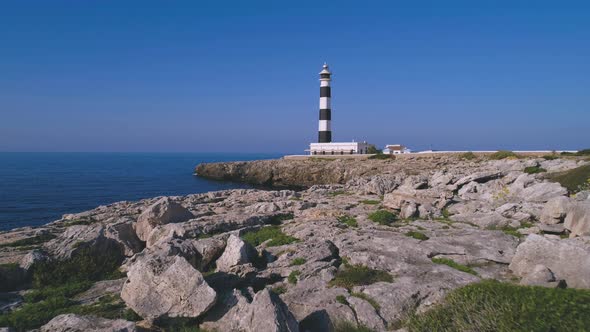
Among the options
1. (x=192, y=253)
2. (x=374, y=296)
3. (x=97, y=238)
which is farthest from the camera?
(x=97, y=238)

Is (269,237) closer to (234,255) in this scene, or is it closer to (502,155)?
(234,255)

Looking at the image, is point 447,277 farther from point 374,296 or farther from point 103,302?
point 103,302

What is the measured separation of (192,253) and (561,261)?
11709 mm

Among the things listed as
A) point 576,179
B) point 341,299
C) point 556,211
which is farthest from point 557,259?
point 576,179

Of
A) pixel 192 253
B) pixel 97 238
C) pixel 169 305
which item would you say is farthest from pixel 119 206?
pixel 169 305

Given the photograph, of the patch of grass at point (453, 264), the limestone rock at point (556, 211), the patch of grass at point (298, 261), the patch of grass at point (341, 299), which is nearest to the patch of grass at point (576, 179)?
the limestone rock at point (556, 211)

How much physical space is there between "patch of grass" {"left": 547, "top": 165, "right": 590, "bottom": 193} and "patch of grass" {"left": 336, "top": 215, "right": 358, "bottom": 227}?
1436cm

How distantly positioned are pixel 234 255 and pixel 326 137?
253ft

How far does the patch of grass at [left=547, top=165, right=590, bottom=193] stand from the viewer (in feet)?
78.5

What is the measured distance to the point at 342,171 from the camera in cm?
7175

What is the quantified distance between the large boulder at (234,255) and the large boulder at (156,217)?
21.8 feet

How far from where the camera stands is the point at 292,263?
13523 millimetres

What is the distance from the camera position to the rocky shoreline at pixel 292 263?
9.62 metres

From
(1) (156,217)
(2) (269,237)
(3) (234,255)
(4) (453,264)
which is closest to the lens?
(3) (234,255)
